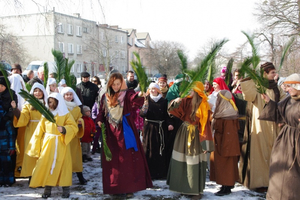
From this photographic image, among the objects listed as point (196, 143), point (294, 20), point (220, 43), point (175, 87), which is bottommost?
point (196, 143)

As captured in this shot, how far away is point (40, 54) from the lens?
36781mm

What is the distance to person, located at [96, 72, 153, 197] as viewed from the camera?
4715 millimetres

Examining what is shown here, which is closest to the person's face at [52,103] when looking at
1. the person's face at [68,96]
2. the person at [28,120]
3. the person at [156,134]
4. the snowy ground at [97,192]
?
the person at [28,120]

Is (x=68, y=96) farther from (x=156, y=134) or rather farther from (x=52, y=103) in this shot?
(x=156, y=134)

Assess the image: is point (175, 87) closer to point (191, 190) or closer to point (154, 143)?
point (154, 143)

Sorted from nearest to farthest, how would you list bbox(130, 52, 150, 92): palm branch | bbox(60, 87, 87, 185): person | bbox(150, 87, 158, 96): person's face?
bbox(130, 52, 150, 92): palm branch < bbox(60, 87, 87, 185): person < bbox(150, 87, 158, 96): person's face

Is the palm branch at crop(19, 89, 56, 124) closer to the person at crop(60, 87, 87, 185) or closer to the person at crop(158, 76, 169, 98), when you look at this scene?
the person at crop(60, 87, 87, 185)

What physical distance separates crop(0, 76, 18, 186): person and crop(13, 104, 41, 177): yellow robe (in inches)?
6.0

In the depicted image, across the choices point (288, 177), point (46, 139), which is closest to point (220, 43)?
point (288, 177)

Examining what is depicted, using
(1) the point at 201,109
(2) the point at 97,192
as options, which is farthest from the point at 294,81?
(2) the point at 97,192

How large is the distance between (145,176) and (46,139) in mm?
1661

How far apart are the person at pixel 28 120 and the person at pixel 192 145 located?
2.22 meters

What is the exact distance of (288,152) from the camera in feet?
13.2

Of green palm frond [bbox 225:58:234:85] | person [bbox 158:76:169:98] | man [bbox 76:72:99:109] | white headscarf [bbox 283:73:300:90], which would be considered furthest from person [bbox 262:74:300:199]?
man [bbox 76:72:99:109]
